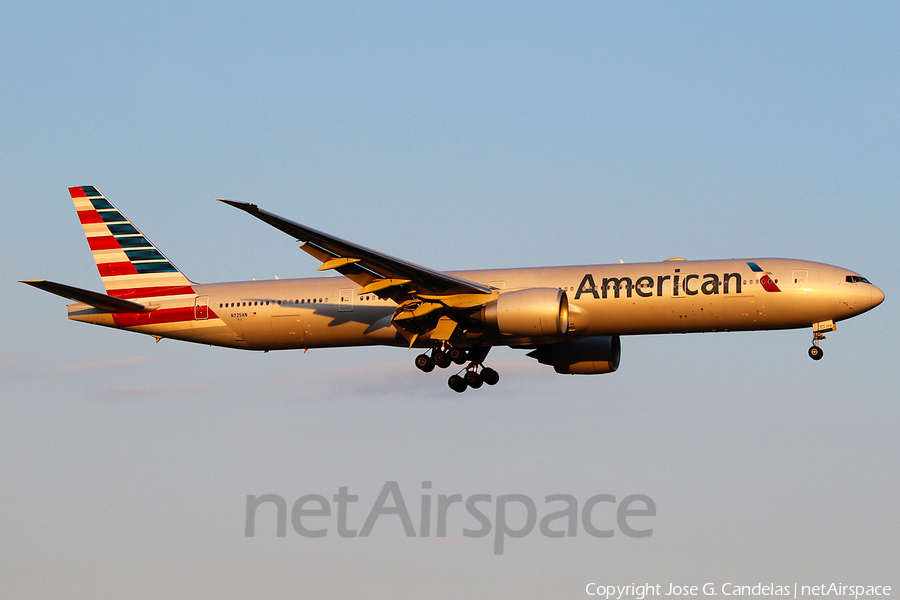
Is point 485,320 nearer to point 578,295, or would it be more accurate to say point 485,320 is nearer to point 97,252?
point 578,295

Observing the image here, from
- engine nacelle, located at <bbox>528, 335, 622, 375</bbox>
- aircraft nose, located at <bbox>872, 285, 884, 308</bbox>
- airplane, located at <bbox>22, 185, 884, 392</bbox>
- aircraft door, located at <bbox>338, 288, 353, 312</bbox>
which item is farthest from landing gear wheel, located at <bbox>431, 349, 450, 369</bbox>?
aircraft nose, located at <bbox>872, 285, 884, 308</bbox>

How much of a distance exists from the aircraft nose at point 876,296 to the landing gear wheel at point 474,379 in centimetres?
1498

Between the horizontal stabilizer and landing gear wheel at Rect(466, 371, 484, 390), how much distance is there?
13.2 meters

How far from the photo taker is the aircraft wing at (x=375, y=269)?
36.9 m

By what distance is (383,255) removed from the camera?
3838cm

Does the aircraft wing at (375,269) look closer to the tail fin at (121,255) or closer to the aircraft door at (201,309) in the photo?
the aircraft door at (201,309)

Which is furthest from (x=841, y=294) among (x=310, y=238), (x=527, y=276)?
(x=310, y=238)

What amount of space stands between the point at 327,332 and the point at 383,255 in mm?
6623

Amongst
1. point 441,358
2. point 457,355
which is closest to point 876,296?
point 457,355

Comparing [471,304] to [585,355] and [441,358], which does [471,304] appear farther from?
[585,355]

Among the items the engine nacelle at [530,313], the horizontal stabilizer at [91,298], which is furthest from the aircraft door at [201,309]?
the engine nacelle at [530,313]

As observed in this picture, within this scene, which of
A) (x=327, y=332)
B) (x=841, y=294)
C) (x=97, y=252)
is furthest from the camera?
(x=97, y=252)

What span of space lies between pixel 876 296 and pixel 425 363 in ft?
53.3

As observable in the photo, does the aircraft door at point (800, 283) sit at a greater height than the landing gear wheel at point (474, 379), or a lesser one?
greater
